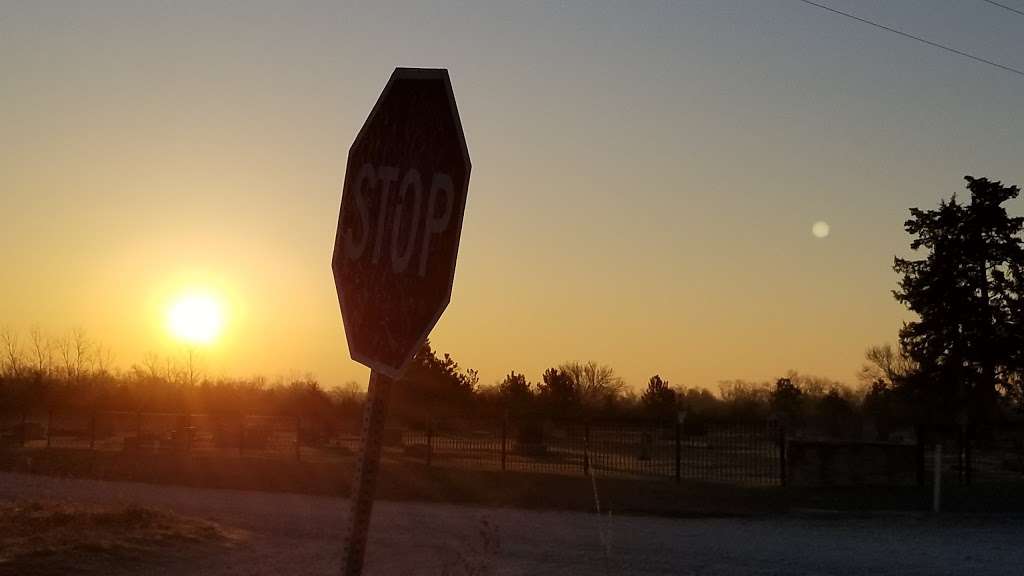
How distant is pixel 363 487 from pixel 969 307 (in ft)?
165

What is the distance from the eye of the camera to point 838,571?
1481 centimetres

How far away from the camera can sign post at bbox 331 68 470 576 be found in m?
3.22

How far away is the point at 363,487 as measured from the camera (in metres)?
3.02

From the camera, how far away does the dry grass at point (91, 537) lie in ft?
43.7

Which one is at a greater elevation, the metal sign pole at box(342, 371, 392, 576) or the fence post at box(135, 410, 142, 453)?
the metal sign pole at box(342, 371, 392, 576)

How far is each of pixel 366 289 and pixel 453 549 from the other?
13609 mm

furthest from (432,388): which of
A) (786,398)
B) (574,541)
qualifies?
(574,541)

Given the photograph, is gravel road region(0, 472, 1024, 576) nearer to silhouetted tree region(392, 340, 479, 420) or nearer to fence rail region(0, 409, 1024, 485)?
fence rail region(0, 409, 1024, 485)

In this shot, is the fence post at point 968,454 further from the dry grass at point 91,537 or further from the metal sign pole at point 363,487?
the metal sign pole at point 363,487

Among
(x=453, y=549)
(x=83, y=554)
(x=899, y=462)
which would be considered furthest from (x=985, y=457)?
(x=83, y=554)

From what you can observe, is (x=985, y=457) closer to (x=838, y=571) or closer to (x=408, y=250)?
(x=838, y=571)

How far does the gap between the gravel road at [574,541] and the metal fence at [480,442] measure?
740 cm

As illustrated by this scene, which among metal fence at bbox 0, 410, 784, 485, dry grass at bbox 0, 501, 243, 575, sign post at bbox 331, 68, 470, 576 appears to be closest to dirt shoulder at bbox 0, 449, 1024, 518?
metal fence at bbox 0, 410, 784, 485

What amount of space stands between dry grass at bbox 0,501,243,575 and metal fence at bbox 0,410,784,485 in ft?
51.0
